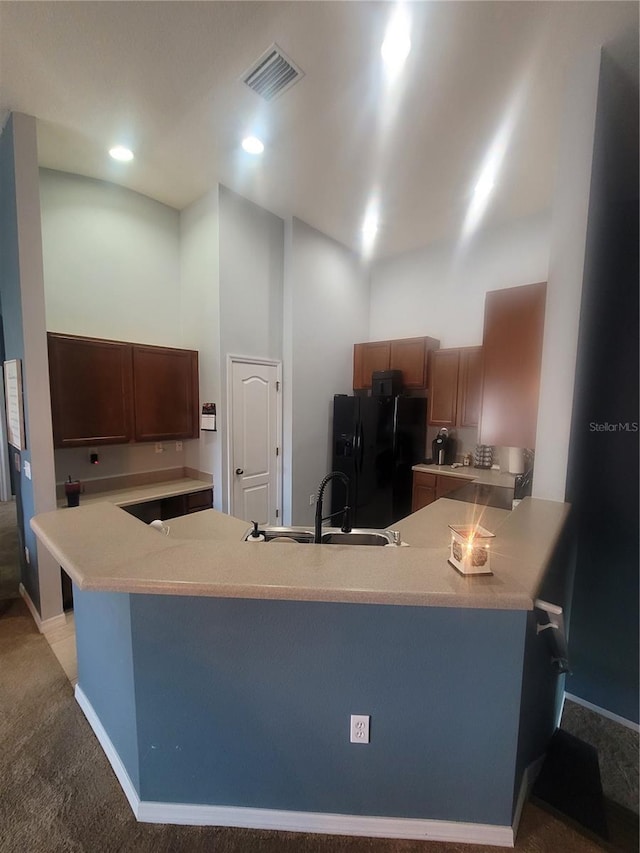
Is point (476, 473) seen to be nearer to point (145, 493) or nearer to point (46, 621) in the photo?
point (145, 493)


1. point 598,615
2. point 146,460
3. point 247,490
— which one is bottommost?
point 598,615

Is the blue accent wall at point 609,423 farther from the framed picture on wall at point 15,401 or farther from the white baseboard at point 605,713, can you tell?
the framed picture on wall at point 15,401

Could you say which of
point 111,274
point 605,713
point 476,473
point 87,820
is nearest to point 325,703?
point 87,820

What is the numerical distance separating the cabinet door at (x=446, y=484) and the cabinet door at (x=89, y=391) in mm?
3012

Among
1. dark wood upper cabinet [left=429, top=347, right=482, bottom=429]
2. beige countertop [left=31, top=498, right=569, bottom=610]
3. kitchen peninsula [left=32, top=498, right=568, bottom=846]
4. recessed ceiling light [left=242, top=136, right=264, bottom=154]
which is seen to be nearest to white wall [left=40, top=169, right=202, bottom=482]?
recessed ceiling light [left=242, top=136, right=264, bottom=154]

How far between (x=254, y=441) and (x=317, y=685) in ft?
8.34

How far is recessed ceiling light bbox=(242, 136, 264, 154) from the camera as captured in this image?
94.3 inches

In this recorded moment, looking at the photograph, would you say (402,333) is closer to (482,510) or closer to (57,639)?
(482,510)

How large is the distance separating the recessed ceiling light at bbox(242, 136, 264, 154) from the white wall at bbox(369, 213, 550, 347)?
2.34m

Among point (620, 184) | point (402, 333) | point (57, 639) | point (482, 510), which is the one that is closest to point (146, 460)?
point (57, 639)

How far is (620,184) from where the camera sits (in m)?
1.84

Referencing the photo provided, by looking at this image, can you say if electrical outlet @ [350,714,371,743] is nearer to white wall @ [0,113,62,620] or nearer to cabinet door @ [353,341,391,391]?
white wall @ [0,113,62,620]

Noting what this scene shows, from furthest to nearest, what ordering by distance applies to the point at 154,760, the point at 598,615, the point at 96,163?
the point at 96,163 → the point at 598,615 → the point at 154,760

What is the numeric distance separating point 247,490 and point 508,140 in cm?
354
